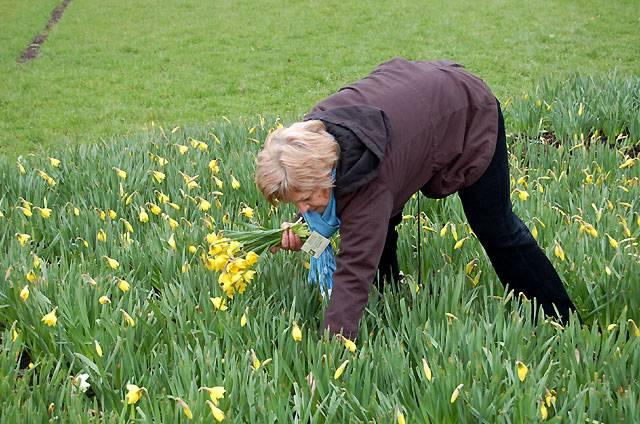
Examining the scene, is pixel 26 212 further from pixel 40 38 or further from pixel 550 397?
pixel 40 38

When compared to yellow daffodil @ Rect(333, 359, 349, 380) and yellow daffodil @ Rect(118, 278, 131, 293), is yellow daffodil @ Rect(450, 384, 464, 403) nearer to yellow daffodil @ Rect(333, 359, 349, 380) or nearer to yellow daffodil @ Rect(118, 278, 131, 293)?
yellow daffodil @ Rect(333, 359, 349, 380)

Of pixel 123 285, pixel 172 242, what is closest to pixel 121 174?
pixel 172 242

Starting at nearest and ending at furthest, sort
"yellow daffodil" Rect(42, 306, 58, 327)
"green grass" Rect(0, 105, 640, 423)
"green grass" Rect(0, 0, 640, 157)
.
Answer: "green grass" Rect(0, 105, 640, 423) < "yellow daffodil" Rect(42, 306, 58, 327) < "green grass" Rect(0, 0, 640, 157)

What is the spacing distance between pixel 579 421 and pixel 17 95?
726cm

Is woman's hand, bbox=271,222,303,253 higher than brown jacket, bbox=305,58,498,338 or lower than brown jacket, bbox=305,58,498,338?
lower

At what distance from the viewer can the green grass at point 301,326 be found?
205 centimetres

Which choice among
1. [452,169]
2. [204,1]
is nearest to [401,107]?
[452,169]

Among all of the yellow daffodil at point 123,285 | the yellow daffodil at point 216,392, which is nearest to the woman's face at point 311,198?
the yellow daffodil at point 216,392

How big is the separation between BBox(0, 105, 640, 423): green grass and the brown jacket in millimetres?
240

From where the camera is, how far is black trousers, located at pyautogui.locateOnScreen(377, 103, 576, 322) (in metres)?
2.65

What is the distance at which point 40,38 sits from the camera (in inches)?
423

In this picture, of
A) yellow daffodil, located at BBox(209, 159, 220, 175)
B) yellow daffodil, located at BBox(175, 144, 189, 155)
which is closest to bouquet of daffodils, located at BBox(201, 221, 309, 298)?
yellow daffodil, located at BBox(209, 159, 220, 175)

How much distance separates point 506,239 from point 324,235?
0.66 metres

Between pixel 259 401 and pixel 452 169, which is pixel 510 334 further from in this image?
pixel 259 401
